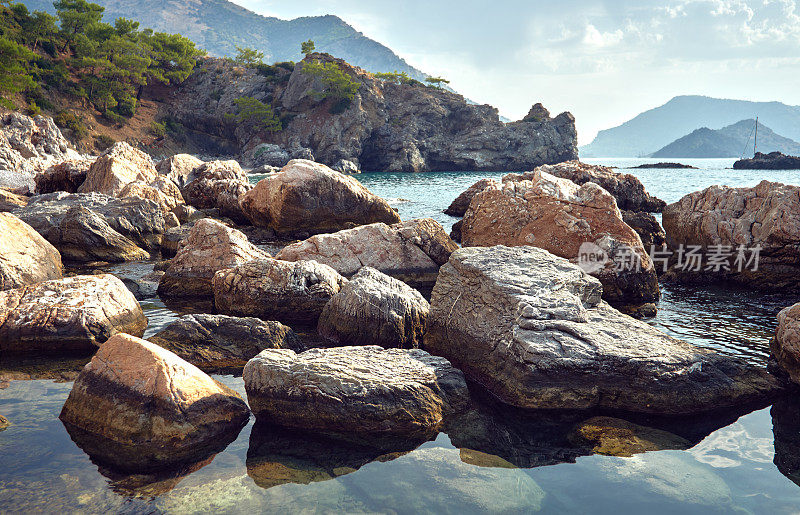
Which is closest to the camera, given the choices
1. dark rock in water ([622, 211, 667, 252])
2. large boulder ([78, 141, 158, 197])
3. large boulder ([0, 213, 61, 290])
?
large boulder ([0, 213, 61, 290])

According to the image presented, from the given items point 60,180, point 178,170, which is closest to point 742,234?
point 178,170

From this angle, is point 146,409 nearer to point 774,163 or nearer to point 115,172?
point 115,172

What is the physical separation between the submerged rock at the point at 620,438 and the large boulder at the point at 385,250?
657cm

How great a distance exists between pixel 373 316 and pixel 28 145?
50.6 metres

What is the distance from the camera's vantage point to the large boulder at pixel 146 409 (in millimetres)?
4801

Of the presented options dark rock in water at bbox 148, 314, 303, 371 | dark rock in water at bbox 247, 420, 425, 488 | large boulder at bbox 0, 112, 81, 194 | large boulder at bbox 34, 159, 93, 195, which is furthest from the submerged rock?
large boulder at bbox 0, 112, 81, 194

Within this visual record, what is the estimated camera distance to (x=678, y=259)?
42.0 feet

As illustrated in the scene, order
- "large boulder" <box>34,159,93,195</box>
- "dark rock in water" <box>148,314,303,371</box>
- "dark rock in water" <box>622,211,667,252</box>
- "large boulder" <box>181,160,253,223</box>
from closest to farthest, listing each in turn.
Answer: "dark rock in water" <box>148,314,303,371</box>
"dark rock in water" <box>622,211,667,252</box>
"large boulder" <box>181,160,253,223</box>
"large boulder" <box>34,159,93,195</box>

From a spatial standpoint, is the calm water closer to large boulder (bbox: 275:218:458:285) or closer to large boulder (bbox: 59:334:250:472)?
large boulder (bbox: 59:334:250:472)

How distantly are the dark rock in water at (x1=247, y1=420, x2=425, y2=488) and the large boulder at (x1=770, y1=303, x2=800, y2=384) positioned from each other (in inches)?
193

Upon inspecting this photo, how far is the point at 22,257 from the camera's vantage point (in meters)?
8.93

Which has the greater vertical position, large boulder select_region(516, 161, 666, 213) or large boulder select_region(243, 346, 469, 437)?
large boulder select_region(516, 161, 666, 213)

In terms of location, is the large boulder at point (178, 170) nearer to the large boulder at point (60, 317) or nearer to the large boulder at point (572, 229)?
the large boulder at point (572, 229)

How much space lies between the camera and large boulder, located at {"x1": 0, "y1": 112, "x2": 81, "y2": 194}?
3850 centimetres
